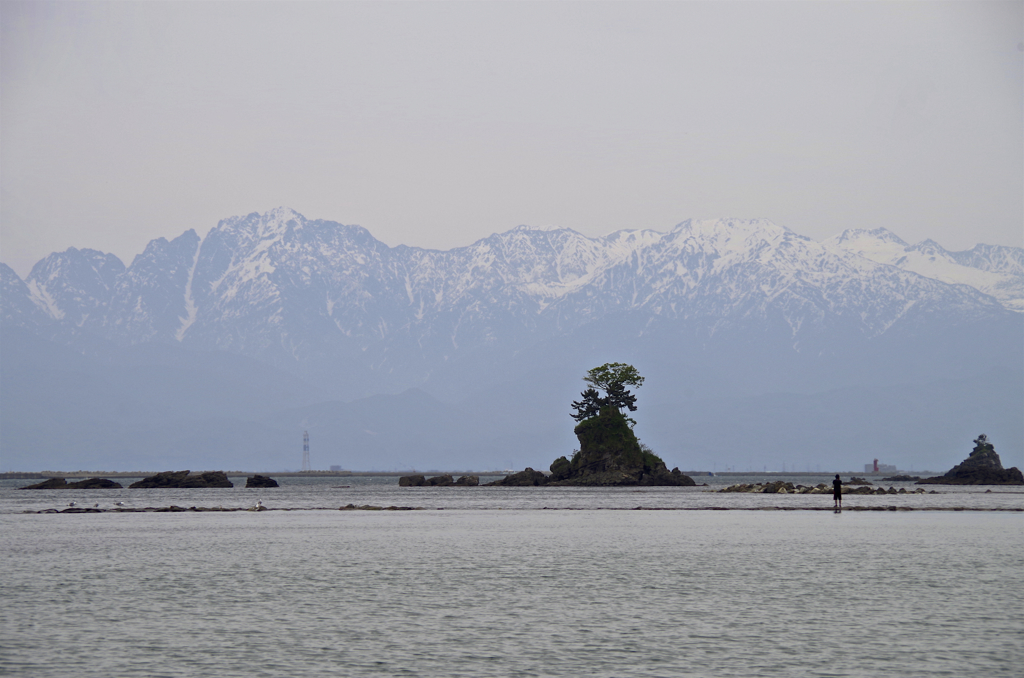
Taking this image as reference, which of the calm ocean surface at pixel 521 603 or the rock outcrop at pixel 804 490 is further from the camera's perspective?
the rock outcrop at pixel 804 490

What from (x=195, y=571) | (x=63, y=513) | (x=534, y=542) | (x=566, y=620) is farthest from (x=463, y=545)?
(x=63, y=513)

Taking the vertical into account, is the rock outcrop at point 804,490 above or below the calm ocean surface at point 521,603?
above

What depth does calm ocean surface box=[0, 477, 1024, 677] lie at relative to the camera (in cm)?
3158

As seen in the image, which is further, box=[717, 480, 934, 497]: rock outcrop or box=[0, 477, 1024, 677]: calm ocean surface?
box=[717, 480, 934, 497]: rock outcrop

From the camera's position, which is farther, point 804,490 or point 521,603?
point 804,490

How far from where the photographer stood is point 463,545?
2852 inches

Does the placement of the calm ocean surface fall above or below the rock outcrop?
below

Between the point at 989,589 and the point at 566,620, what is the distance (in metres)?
18.4

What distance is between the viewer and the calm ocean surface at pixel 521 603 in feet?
104

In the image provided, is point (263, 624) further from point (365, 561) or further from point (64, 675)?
point (365, 561)

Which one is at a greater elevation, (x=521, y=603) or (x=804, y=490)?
(x=804, y=490)

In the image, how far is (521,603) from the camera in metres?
43.2

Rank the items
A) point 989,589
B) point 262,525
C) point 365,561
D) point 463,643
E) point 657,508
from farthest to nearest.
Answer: point 657,508, point 262,525, point 365,561, point 989,589, point 463,643

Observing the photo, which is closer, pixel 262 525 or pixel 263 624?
pixel 263 624
